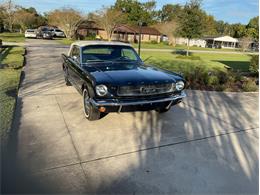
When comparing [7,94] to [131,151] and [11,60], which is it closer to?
[131,151]

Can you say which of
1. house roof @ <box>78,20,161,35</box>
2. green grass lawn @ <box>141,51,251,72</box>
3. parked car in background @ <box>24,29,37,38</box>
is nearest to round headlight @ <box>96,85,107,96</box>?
green grass lawn @ <box>141,51,251,72</box>

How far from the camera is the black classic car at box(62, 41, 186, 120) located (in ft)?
14.6

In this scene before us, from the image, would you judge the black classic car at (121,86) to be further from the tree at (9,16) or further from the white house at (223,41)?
the white house at (223,41)

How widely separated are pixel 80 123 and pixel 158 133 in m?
1.50

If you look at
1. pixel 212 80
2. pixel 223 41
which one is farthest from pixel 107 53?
pixel 223 41

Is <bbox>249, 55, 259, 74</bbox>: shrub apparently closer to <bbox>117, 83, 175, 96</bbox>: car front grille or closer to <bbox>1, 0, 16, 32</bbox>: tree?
<bbox>117, 83, 175, 96</bbox>: car front grille

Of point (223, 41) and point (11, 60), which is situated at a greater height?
point (223, 41)

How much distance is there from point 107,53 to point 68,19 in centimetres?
3689

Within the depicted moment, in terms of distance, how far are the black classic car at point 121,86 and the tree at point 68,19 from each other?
122 feet

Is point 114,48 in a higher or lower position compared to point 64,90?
higher

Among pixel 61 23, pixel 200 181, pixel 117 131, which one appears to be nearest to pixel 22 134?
pixel 117 131

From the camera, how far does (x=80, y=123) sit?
4.92 meters

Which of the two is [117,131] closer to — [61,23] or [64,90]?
[64,90]

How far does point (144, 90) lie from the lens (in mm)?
4625
